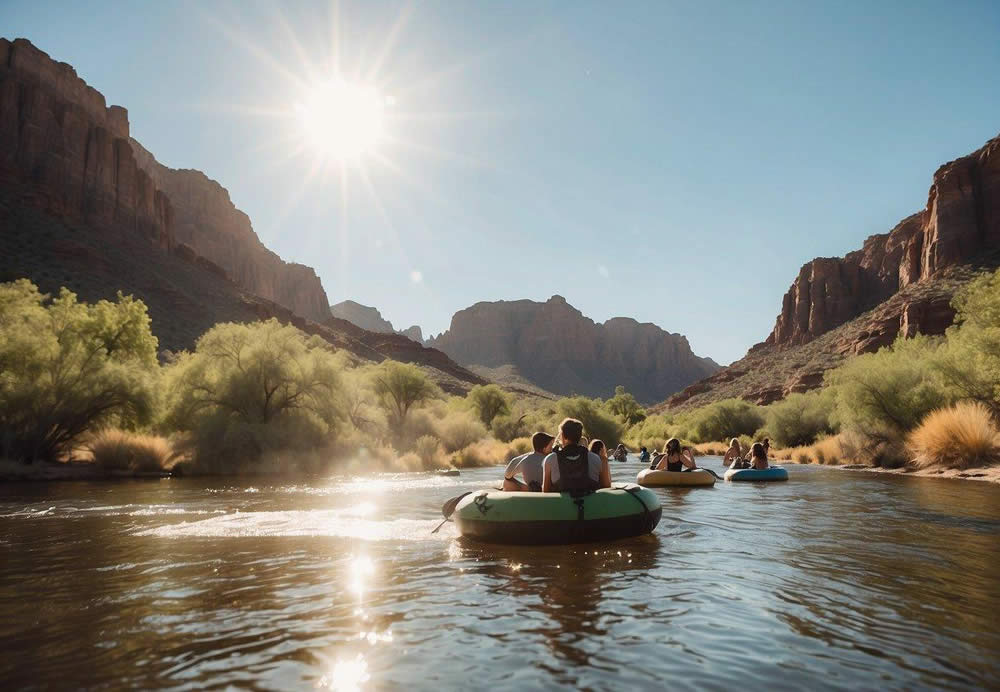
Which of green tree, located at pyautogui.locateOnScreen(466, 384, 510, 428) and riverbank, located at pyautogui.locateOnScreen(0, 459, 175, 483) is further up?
green tree, located at pyautogui.locateOnScreen(466, 384, 510, 428)

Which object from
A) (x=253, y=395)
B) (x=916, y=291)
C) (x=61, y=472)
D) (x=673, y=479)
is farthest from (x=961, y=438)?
(x=916, y=291)

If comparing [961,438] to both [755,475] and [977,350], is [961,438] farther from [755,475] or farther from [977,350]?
[755,475]

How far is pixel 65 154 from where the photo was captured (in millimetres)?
80688

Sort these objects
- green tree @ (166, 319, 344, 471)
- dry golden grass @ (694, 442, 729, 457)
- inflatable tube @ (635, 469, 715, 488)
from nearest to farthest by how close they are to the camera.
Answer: inflatable tube @ (635, 469, 715, 488) → green tree @ (166, 319, 344, 471) → dry golden grass @ (694, 442, 729, 457)

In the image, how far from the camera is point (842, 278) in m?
116

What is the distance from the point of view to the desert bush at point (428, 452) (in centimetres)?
3192

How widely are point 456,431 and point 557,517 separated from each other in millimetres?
31915

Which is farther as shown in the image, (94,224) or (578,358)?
(578,358)

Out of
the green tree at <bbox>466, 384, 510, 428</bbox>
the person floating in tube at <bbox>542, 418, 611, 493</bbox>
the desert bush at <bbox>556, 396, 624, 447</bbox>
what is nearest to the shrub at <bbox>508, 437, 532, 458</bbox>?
the green tree at <bbox>466, 384, 510, 428</bbox>

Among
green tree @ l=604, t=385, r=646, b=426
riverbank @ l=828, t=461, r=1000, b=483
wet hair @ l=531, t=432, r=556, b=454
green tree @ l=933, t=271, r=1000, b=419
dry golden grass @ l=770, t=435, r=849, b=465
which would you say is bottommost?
riverbank @ l=828, t=461, r=1000, b=483

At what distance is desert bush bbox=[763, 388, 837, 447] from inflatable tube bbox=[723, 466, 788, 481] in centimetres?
2399

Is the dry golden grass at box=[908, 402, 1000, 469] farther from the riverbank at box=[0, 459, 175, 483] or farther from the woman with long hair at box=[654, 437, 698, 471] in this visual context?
the riverbank at box=[0, 459, 175, 483]

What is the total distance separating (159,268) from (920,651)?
7335cm

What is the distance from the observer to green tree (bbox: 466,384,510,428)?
5762cm
